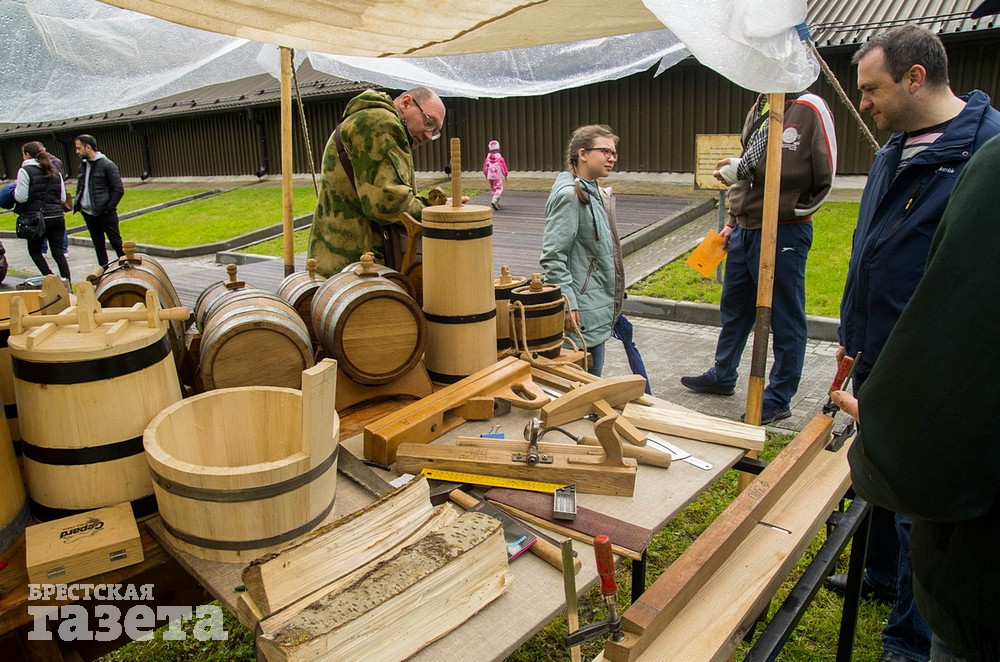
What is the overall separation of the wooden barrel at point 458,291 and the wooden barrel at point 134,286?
920 mm

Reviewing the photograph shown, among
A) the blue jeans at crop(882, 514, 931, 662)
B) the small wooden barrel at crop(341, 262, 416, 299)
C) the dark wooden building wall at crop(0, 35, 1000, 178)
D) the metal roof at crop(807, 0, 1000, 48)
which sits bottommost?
the blue jeans at crop(882, 514, 931, 662)

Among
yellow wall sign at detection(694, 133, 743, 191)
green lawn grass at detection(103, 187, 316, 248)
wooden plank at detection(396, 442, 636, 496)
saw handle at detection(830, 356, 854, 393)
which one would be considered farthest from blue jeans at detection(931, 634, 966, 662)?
green lawn grass at detection(103, 187, 316, 248)

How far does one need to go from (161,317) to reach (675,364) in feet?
16.8

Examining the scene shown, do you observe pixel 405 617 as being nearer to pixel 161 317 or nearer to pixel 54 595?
pixel 54 595

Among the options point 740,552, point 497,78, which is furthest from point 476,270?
point 497,78

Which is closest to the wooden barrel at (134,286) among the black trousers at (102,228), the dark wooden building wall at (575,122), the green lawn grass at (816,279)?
the green lawn grass at (816,279)

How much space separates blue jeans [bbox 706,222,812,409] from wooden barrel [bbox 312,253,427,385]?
292cm

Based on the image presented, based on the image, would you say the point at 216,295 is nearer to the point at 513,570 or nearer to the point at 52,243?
the point at 513,570

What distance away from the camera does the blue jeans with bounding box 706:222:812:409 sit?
4.81 metres

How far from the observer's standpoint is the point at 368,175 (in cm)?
316

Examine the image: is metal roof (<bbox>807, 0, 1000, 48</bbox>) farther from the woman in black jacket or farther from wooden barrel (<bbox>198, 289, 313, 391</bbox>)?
the woman in black jacket

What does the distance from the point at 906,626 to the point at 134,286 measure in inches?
122

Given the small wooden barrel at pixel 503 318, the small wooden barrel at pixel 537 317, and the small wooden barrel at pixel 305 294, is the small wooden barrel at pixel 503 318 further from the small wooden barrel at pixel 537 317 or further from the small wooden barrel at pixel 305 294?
the small wooden barrel at pixel 305 294

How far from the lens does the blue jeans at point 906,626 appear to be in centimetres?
251
